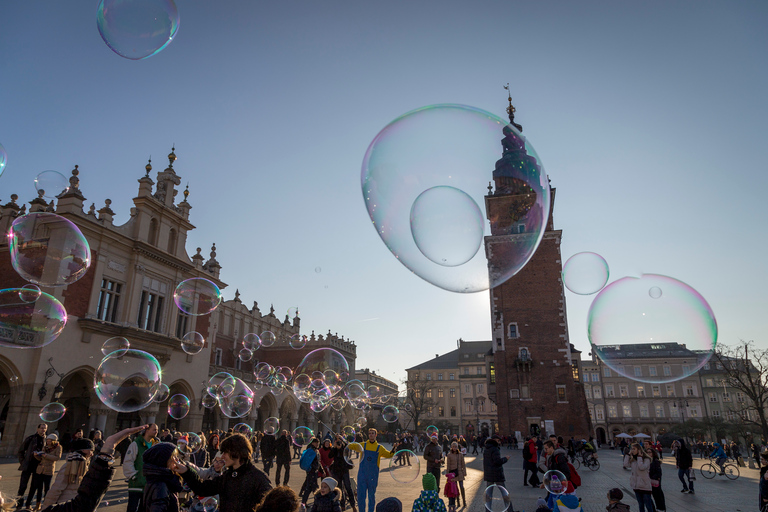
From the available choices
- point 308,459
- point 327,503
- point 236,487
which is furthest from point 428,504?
point 308,459

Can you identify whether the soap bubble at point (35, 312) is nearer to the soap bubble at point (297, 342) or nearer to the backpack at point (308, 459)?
the backpack at point (308, 459)

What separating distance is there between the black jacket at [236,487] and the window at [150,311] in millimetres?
25077

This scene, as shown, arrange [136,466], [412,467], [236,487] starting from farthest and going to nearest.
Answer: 1. [412,467]
2. [136,466]
3. [236,487]

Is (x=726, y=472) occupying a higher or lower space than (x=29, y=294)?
lower

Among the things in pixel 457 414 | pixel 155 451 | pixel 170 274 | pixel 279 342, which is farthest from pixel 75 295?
pixel 457 414

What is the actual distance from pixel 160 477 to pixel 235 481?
0.70 m

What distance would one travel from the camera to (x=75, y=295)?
22.5m

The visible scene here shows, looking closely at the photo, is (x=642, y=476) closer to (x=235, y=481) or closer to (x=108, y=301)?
(x=235, y=481)

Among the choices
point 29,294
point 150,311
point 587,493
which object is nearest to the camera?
point 29,294

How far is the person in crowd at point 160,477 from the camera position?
4.04m

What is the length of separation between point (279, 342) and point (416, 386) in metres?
32.5

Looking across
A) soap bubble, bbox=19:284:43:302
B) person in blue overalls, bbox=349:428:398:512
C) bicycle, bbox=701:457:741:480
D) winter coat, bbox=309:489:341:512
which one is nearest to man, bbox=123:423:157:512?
winter coat, bbox=309:489:341:512

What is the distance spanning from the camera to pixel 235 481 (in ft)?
13.0

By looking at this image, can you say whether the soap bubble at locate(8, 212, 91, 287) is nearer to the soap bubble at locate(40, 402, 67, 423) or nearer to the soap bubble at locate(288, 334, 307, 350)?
the soap bubble at locate(40, 402, 67, 423)
